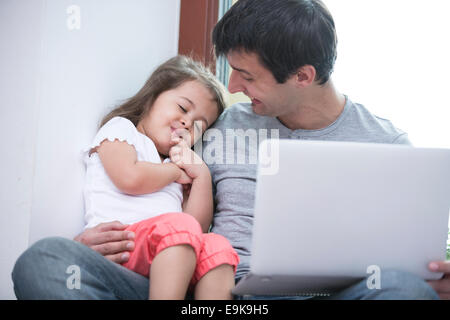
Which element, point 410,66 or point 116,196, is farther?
point 410,66

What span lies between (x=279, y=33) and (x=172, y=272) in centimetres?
72

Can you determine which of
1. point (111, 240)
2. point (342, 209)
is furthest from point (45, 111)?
point (342, 209)

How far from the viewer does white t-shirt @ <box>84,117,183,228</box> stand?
47.6 inches

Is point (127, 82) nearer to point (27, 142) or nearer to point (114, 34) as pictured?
point (114, 34)

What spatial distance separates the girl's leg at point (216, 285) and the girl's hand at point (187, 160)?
388 mm

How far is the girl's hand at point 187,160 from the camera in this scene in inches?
53.1

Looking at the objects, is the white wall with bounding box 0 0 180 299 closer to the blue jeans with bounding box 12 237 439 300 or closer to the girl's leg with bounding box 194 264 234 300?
the blue jeans with bounding box 12 237 439 300

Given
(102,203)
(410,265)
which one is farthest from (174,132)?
(410,265)

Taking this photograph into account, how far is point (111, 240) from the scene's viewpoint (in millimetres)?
1101

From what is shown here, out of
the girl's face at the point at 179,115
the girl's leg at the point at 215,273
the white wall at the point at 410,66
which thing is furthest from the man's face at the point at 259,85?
the white wall at the point at 410,66

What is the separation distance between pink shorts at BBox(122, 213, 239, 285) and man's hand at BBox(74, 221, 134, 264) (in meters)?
0.02

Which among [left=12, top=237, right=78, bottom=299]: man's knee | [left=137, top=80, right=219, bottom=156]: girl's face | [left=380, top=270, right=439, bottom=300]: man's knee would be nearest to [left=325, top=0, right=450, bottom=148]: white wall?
[left=137, top=80, right=219, bottom=156]: girl's face

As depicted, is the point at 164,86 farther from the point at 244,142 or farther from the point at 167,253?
the point at 167,253
